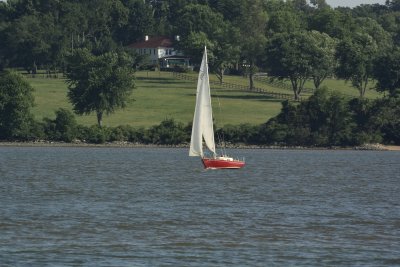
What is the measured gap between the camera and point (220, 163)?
9006 centimetres

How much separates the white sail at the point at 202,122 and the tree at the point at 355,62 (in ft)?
285

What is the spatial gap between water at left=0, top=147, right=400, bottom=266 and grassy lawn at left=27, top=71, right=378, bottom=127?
55.9 meters

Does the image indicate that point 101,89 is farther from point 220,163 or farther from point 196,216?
point 196,216

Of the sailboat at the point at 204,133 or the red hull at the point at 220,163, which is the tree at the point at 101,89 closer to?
the sailboat at the point at 204,133

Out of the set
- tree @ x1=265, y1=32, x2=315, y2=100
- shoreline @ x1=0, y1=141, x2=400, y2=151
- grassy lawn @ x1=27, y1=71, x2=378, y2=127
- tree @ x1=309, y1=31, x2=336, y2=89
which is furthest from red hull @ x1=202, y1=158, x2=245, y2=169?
tree @ x1=309, y1=31, x2=336, y2=89

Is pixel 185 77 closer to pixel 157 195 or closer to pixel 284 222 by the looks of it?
pixel 157 195

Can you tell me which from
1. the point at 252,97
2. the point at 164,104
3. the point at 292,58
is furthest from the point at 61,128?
the point at 292,58

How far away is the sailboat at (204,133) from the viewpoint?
90.0 meters

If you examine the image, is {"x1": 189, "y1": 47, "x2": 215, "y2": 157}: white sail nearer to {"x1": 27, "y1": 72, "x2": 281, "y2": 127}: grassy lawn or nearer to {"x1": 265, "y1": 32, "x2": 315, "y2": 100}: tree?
{"x1": 27, "y1": 72, "x2": 281, "y2": 127}: grassy lawn

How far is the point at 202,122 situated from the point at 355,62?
92.5m

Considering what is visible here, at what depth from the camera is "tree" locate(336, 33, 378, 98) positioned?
589 feet

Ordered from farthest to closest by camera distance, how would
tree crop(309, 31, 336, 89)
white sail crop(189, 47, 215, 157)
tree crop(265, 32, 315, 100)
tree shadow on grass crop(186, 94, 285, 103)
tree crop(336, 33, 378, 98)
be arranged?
tree crop(309, 31, 336, 89) → tree crop(265, 32, 315, 100) → tree crop(336, 33, 378, 98) → tree shadow on grass crop(186, 94, 285, 103) → white sail crop(189, 47, 215, 157)

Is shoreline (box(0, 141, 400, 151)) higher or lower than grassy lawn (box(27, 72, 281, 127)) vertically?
lower

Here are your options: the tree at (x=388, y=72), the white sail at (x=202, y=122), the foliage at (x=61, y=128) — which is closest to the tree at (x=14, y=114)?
the foliage at (x=61, y=128)
